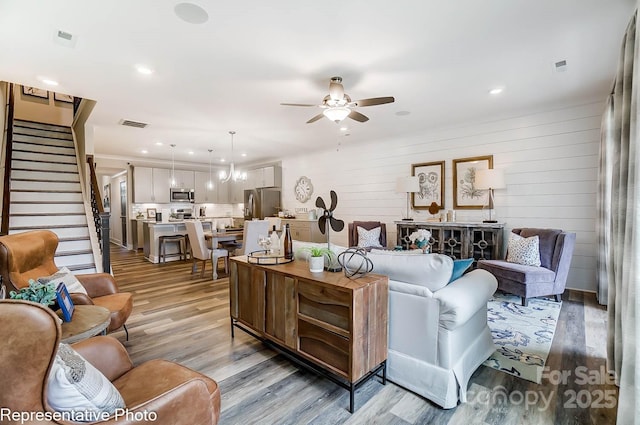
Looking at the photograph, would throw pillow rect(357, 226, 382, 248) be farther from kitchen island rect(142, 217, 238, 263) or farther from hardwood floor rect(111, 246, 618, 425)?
kitchen island rect(142, 217, 238, 263)

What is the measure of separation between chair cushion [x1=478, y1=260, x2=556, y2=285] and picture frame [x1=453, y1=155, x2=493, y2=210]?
124 cm

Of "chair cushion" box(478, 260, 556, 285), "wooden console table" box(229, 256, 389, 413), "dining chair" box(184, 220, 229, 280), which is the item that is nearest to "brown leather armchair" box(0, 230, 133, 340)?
"wooden console table" box(229, 256, 389, 413)

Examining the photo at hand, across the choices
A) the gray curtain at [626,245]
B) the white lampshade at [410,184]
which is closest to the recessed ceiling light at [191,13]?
the gray curtain at [626,245]

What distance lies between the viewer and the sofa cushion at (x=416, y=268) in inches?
76.8

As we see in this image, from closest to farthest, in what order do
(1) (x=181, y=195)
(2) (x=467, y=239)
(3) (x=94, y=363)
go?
(3) (x=94, y=363)
(2) (x=467, y=239)
(1) (x=181, y=195)

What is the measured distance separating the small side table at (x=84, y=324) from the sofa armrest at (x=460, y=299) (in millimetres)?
2183

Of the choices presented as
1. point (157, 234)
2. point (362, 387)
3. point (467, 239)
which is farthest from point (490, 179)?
point (157, 234)

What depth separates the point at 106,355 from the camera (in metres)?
1.53

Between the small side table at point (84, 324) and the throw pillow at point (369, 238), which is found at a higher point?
the throw pillow at point (369, 238)

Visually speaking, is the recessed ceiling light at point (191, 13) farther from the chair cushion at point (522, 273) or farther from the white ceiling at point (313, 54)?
the chair cushion at point (522, 273)

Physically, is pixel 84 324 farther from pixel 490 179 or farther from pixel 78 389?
pixel 490 179

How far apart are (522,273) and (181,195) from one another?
8.64 m

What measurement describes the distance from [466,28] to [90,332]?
348 centimetres

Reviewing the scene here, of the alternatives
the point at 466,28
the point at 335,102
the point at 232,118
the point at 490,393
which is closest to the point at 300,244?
the point at 335,102
